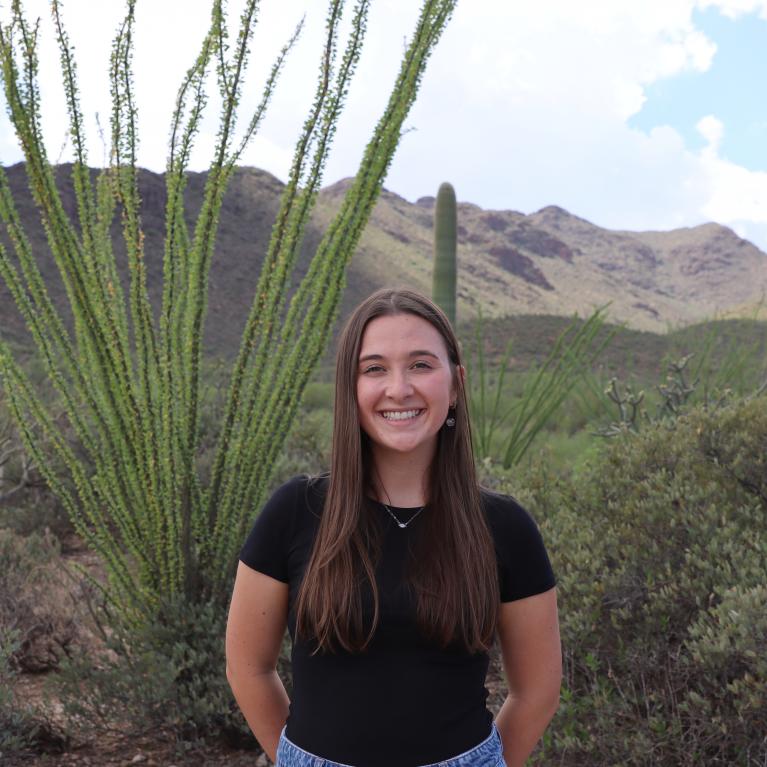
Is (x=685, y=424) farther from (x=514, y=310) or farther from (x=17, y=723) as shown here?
(x=514, y=310)

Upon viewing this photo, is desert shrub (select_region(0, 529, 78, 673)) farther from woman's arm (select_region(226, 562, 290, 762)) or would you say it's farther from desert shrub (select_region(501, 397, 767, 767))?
woman's arm (select_region(226, 562, 290, 762))

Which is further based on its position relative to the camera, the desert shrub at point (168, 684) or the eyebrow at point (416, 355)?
the desert shrub at point (168, 684)

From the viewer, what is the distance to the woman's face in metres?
1.95

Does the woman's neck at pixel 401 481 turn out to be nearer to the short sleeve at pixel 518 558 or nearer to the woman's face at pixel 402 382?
the woman's face at pixel 402 382

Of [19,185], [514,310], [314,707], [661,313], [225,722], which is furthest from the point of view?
[661,313]

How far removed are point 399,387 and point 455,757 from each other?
0.78 meters

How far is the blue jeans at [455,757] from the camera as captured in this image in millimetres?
1807

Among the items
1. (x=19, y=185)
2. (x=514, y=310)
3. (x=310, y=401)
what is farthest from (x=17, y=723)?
(x=514, y=310)

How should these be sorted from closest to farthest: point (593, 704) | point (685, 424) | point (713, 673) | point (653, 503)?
1. point (713, 673)
2. point (593, 704)
3. point (653, 503)
4. point (685, 424)

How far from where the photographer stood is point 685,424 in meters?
4.34

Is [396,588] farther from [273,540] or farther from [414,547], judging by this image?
[273,540]

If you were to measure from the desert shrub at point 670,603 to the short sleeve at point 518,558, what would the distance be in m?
1.09

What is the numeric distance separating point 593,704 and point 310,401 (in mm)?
13293

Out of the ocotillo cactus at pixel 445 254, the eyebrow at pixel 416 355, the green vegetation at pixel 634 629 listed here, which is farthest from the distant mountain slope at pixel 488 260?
the eyebrow at pixel 416 355
